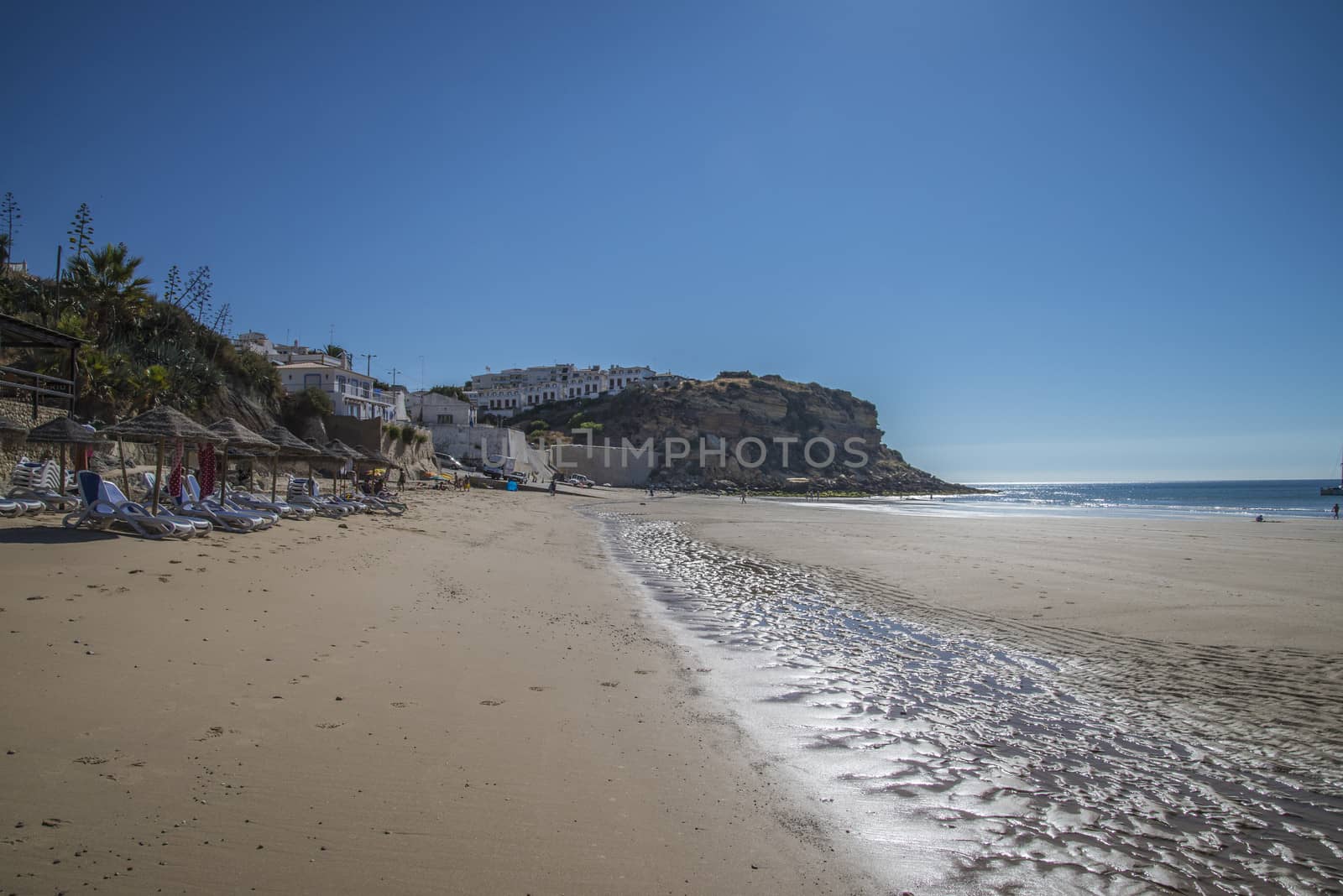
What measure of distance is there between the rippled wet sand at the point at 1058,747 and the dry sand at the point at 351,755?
64 centimetres

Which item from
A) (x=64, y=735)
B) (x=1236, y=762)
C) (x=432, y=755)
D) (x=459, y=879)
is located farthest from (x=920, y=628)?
(x=64, y=735)

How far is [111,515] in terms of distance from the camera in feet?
34.4

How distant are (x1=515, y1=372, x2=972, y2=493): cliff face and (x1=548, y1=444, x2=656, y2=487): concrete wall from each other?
270cm

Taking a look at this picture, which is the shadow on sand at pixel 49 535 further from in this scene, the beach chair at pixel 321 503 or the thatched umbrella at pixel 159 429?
the beach chair at pixel 321 503

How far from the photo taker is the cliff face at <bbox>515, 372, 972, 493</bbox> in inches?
3637

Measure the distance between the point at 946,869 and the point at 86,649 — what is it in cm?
581

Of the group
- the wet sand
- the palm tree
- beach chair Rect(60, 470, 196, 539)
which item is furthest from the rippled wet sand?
the palm tree

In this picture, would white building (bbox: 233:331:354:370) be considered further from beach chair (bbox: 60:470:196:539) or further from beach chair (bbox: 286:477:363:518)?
beach chair (bbox: 60:470:196:539)

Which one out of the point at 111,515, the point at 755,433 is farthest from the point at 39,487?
the point at 755,433

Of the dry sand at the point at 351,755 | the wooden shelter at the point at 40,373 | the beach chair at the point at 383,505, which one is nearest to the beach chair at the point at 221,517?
the dry sand at the point at 351,755

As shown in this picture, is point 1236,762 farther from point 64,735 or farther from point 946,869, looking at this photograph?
point 64,735

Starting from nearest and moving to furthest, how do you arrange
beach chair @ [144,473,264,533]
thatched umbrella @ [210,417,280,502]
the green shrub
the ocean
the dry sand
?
the dry sand
beach chair @ [144,473,264,533]
thatched umbrella @ [210,417,280,502]
the green shrub
the ocean

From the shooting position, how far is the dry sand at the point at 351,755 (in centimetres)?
287

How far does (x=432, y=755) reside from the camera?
402cm
